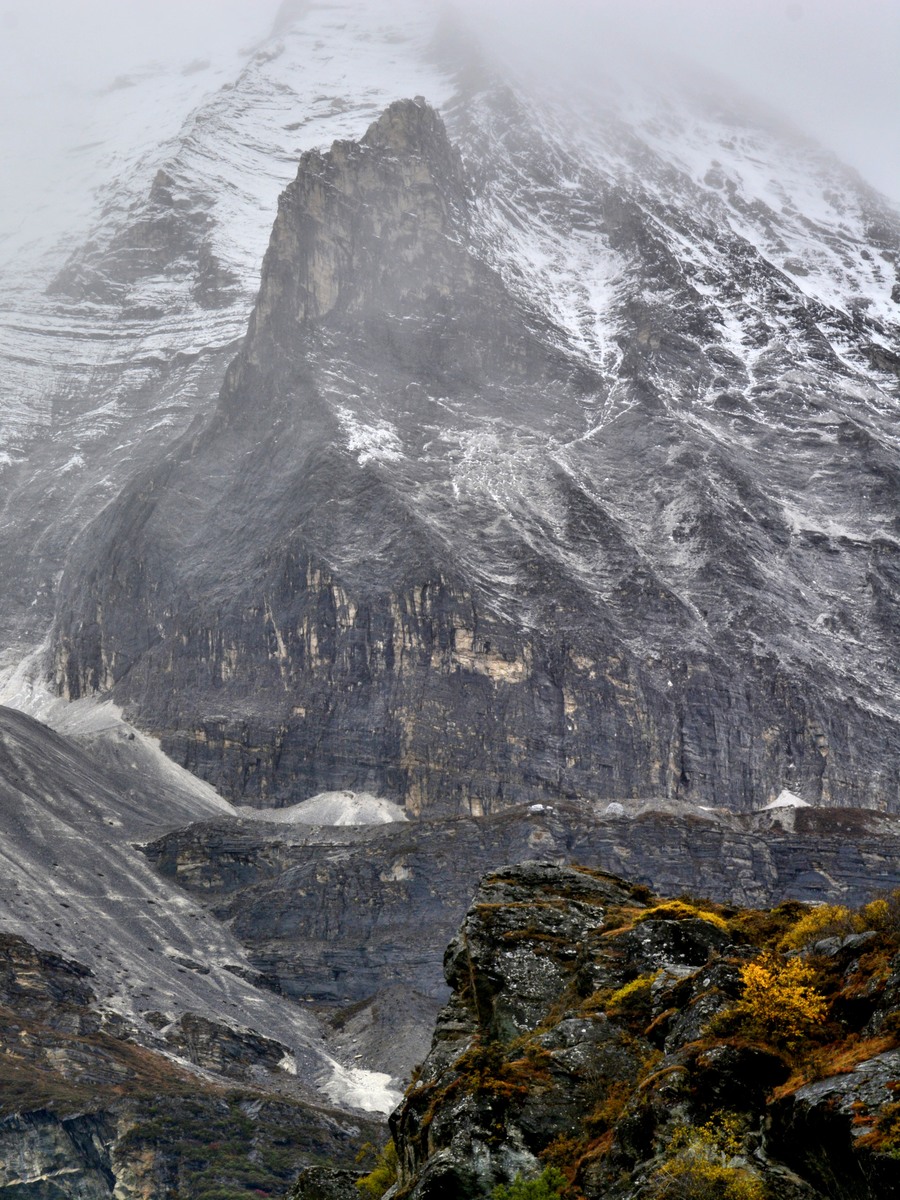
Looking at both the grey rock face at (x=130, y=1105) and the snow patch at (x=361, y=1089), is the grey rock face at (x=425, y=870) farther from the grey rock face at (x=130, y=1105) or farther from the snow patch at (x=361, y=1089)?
the grey rock face at (x=130, y=1105)

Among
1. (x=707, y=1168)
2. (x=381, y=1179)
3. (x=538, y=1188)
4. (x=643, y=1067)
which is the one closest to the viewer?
(x=707, y=1168)

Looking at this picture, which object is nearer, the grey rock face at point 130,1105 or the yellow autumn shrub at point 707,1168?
the yellow autumn shrub at point 707,1168

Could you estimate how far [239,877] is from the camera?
178 m

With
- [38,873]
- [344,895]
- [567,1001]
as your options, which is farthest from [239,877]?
[567,1001]

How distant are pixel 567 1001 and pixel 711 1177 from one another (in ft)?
32.6

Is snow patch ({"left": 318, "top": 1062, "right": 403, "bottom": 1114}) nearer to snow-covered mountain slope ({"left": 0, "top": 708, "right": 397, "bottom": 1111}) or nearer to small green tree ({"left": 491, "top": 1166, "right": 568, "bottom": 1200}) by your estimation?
snow-covered mountain slope ({"left": 0, "top": 708, "right": 397, "bottom": 1111})

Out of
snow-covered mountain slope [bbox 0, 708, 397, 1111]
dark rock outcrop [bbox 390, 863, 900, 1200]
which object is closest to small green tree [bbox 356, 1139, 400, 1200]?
dark rock outcrop [bbox 390, 863, 900, 1200]

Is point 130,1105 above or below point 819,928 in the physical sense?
below

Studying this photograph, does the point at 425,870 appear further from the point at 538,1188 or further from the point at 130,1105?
the point at 538,1188

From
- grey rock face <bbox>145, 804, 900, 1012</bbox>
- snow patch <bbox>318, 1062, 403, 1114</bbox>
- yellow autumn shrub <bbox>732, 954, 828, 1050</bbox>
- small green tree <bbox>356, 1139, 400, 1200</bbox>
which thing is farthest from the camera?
grey rock face <bbox>145, 804, 900, 1012</bbox>

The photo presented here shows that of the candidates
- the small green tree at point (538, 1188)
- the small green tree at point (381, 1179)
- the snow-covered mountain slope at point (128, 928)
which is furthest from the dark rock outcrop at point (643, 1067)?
the snow-covered mountain slope at point (128, 928)

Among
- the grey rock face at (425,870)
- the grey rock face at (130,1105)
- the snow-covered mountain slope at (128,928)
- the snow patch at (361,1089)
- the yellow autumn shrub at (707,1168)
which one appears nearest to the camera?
the yellow autumn shrub at (707,1168)

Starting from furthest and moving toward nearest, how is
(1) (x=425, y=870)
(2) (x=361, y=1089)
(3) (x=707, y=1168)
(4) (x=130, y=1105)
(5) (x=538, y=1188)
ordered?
(1) (x=425, y=870), (2) (x=361, y=1089), (4) (x=130, y=1105), (5) (x=538, y=1188), (3) (x=707, y=1168)

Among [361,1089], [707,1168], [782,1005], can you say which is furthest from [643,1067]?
[361,1089]
